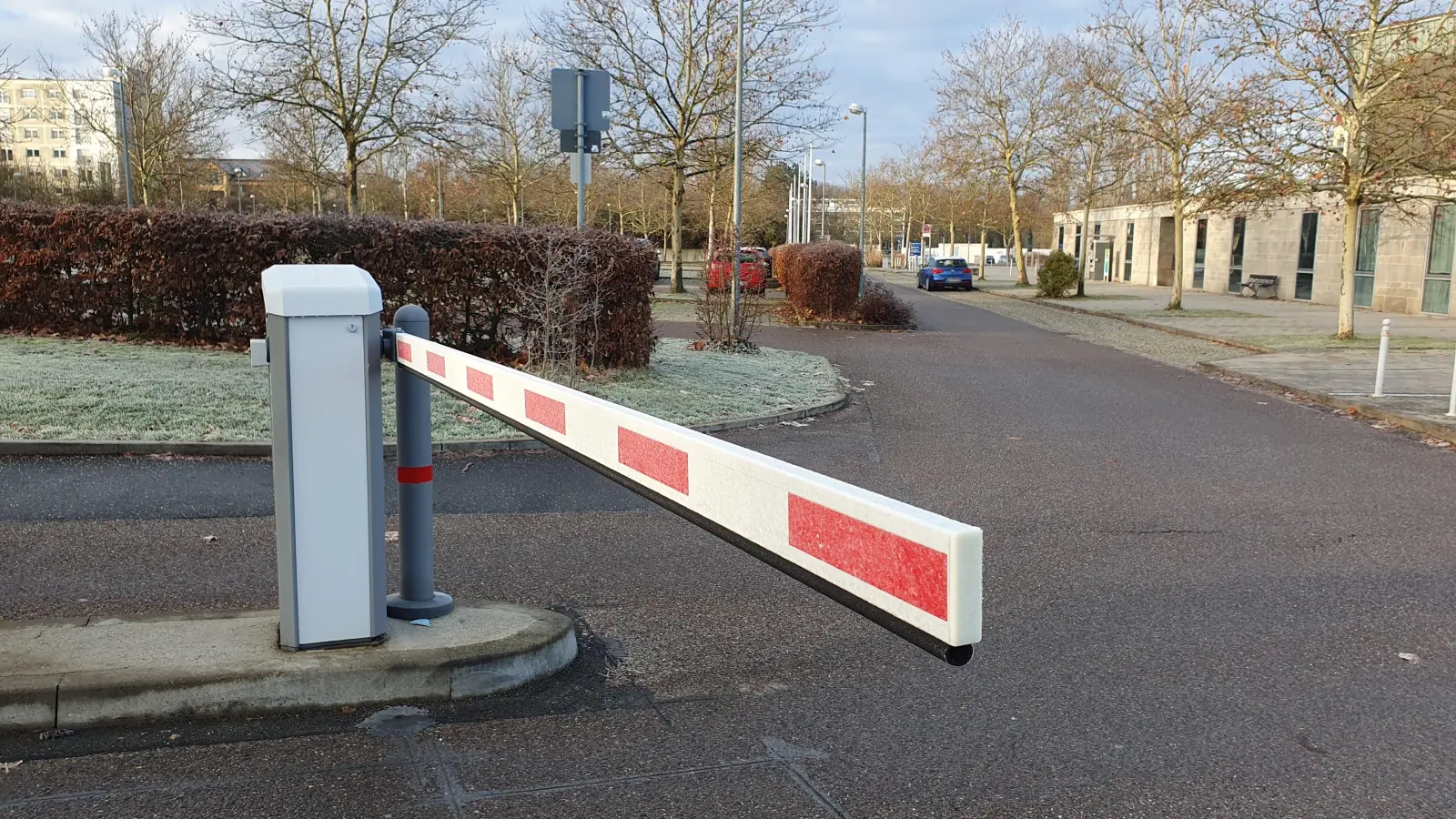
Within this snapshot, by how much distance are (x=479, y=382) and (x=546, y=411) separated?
55 centimetres

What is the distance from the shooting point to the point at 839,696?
12.6ft

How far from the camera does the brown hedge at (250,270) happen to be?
1198 cm

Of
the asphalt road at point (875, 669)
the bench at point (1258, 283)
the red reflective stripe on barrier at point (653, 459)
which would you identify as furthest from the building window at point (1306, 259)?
the red reflective stripe on barrier at point (653, 459)

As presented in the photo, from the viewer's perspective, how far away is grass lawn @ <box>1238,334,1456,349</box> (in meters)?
20.2

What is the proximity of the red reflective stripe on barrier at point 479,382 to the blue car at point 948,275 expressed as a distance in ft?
153

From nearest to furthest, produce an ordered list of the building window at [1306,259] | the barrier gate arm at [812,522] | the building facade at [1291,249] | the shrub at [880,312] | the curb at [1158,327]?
1. the barrier gate arm at [812,522]
2. the curb at [1158,327]
3. the shrub at [880,312]
4. the building facade at [1291,249]
5. the building window at [1306,259]

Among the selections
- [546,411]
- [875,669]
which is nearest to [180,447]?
[875,669]

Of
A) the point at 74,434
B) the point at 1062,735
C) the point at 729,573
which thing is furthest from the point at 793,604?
the point at 74,434

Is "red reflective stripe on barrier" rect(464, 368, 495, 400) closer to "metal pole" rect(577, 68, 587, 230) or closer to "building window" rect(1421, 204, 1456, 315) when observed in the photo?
"metal pole" rect(577, 68, 587, 230)

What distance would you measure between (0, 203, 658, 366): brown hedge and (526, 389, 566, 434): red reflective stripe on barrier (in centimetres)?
864

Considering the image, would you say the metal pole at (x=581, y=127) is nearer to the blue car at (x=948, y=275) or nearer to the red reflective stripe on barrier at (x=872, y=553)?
the red reflective stripe on barrier at (x=872, y=553)

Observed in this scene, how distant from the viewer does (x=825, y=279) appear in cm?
2467

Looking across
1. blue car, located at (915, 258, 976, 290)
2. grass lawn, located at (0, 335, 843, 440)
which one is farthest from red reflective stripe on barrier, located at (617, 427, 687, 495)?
blue car, located at (915, 258, 976, 290)

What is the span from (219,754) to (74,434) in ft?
18.7
